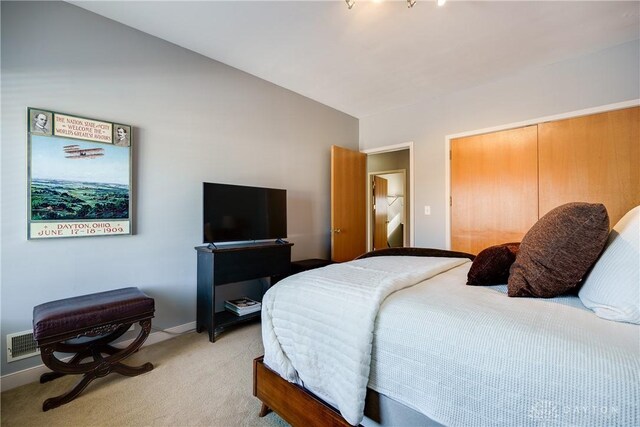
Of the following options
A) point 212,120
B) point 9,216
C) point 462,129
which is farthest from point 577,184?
point 9,216

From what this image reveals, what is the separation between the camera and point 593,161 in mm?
2562

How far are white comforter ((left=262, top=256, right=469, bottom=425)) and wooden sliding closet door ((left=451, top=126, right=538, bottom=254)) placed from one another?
2087mm

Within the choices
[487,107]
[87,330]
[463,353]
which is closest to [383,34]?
[487,107]

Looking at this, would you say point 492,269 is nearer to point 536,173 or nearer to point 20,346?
point 536,173

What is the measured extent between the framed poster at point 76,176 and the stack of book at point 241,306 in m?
1.09

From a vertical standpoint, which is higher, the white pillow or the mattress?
the white pillow

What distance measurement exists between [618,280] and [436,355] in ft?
2.13

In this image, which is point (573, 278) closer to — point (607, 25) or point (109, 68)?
point (607, 25)

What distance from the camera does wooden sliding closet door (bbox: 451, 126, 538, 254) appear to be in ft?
9.53

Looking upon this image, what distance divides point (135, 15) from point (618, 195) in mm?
4286

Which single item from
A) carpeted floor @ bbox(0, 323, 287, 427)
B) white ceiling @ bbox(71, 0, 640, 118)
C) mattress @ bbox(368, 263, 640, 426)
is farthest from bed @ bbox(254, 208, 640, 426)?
white ceiling @ bbox(71, 0, 640, 118)

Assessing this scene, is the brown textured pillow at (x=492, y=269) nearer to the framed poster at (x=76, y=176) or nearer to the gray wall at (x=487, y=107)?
the gray wall at (x=487, y=107)

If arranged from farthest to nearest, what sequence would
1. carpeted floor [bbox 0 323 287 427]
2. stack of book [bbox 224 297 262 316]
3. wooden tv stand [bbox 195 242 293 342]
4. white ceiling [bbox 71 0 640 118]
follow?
stack of book [bbox 224 297 262 316] < wooden tv stand [bbox 195 242 293 342] < white ceiling [bbox 71 0 640 118] < carpeted floor [bbox 0 323 287 427]

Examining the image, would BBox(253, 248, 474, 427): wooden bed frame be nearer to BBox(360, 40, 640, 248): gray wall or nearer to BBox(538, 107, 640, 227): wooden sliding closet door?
BBox(360, 40, 640, 248): gray wall
